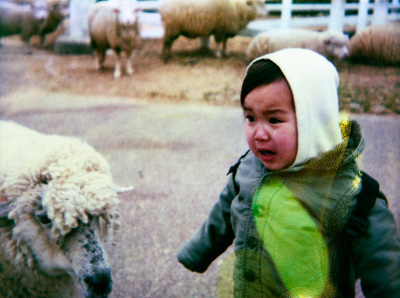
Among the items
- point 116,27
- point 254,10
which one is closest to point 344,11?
point 254,10

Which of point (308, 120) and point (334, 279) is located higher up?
point (308, 120)

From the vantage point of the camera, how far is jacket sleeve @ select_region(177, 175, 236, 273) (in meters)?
1.62

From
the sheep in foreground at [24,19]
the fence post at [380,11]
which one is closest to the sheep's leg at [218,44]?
the fence post at [380,11]

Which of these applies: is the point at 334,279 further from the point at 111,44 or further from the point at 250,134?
the point at 111,44

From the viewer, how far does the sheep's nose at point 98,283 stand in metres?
1.77

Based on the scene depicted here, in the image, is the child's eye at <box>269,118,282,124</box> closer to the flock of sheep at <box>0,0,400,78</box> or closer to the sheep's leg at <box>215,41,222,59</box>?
the flock of sheep at <box>0,0,400,78</box>

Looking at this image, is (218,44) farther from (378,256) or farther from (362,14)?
(378,256)

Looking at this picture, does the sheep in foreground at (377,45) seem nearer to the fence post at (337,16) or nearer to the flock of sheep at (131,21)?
the fence post at (337,16)

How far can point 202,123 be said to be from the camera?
16.3 feet

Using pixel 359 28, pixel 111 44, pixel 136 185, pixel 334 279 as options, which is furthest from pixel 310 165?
pixel 111 44

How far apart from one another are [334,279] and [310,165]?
0.38 m

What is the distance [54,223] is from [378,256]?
4.73 ft

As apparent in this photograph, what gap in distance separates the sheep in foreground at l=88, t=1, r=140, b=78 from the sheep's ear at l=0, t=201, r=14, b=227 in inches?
254

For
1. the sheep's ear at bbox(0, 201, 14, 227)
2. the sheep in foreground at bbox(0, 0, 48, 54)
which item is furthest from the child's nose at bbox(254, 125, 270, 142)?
the sheep in foreground at bbox(0, 0, 48, 54)
